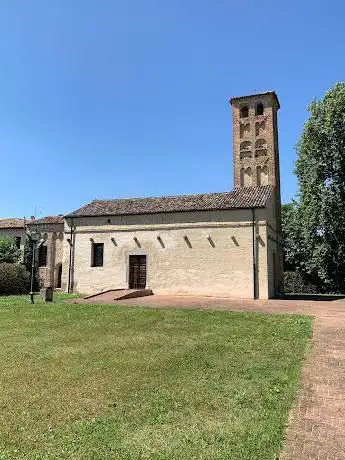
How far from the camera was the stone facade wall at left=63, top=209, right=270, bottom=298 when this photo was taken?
2297 cm

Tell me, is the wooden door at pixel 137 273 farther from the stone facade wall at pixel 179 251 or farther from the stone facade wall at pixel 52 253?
the stone facade wall at pixel 52 253

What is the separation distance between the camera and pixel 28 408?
5.66 m

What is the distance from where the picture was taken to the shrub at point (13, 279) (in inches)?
1075

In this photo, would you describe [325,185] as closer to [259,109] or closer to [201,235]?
[259,109]

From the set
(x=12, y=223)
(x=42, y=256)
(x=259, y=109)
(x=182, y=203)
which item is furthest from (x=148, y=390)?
(x=12, y=223)

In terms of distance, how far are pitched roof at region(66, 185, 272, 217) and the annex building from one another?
0.07 meters

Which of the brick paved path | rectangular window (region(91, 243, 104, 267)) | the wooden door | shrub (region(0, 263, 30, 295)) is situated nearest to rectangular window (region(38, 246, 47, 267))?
shrub (region(0, 263, 30, 295))

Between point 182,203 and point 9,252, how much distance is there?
55.6 ft

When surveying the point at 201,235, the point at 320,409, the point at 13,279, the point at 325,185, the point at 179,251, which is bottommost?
the point at 320,409

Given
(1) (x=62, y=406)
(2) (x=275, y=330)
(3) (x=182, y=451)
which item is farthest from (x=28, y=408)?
(2) (x=275, y=330)

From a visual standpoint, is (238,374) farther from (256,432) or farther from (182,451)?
(182,451)

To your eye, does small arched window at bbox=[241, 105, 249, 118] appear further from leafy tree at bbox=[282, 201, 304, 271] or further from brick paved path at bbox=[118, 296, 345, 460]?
brick paved path at bbox=[118, 296, 345, 460]

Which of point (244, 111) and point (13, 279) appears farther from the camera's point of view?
point (244, 111)

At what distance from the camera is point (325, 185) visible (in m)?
29.5
